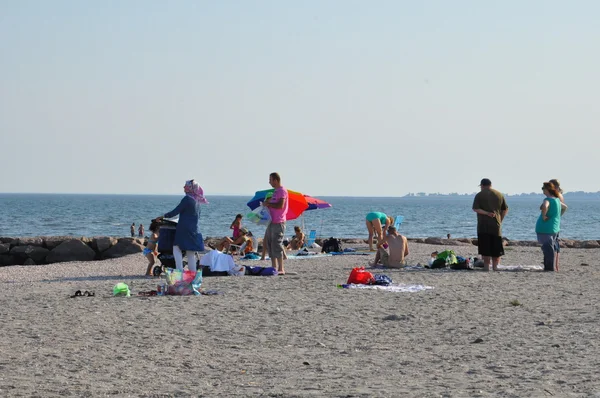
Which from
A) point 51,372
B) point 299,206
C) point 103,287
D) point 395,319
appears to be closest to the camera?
point 51,372

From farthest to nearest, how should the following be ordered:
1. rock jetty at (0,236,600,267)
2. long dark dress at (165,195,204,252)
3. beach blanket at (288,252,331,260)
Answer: rock jetty at (0,236,600,267), beach blanket at (288,252,331,260), long dark dress at (165,195,204,252)

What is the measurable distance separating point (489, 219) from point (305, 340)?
7.84m

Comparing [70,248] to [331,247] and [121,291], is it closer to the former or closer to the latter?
[331,247]

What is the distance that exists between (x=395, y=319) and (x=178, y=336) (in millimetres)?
2550

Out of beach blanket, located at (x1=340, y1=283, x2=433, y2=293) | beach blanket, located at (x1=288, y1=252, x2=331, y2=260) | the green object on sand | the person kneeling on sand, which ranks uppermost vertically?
the person kneeling on sand

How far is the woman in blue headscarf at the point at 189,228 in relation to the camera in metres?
13.8

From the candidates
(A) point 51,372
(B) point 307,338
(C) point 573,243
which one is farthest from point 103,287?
(C) point 573,243

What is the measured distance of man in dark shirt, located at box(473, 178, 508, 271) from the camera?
619 inches

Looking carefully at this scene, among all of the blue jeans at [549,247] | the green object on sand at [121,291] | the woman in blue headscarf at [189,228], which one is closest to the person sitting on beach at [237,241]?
the woman in blue headscarf at [189,228]

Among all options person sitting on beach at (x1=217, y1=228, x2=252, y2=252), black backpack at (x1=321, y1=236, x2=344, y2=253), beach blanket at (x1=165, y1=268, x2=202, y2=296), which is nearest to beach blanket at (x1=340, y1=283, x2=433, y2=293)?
beach blanket at (x1=165, y1=268, x2=202, y2=296)

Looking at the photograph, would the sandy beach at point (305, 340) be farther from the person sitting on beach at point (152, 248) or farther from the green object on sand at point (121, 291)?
the person sitting on beach at point (152, 248)

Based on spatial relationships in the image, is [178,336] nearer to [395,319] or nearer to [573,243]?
[395,319]

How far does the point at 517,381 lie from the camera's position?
21.5 ft

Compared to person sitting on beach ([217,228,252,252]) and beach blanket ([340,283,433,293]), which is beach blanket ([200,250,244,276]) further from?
person sitting on beach ([217,228,252,252])
